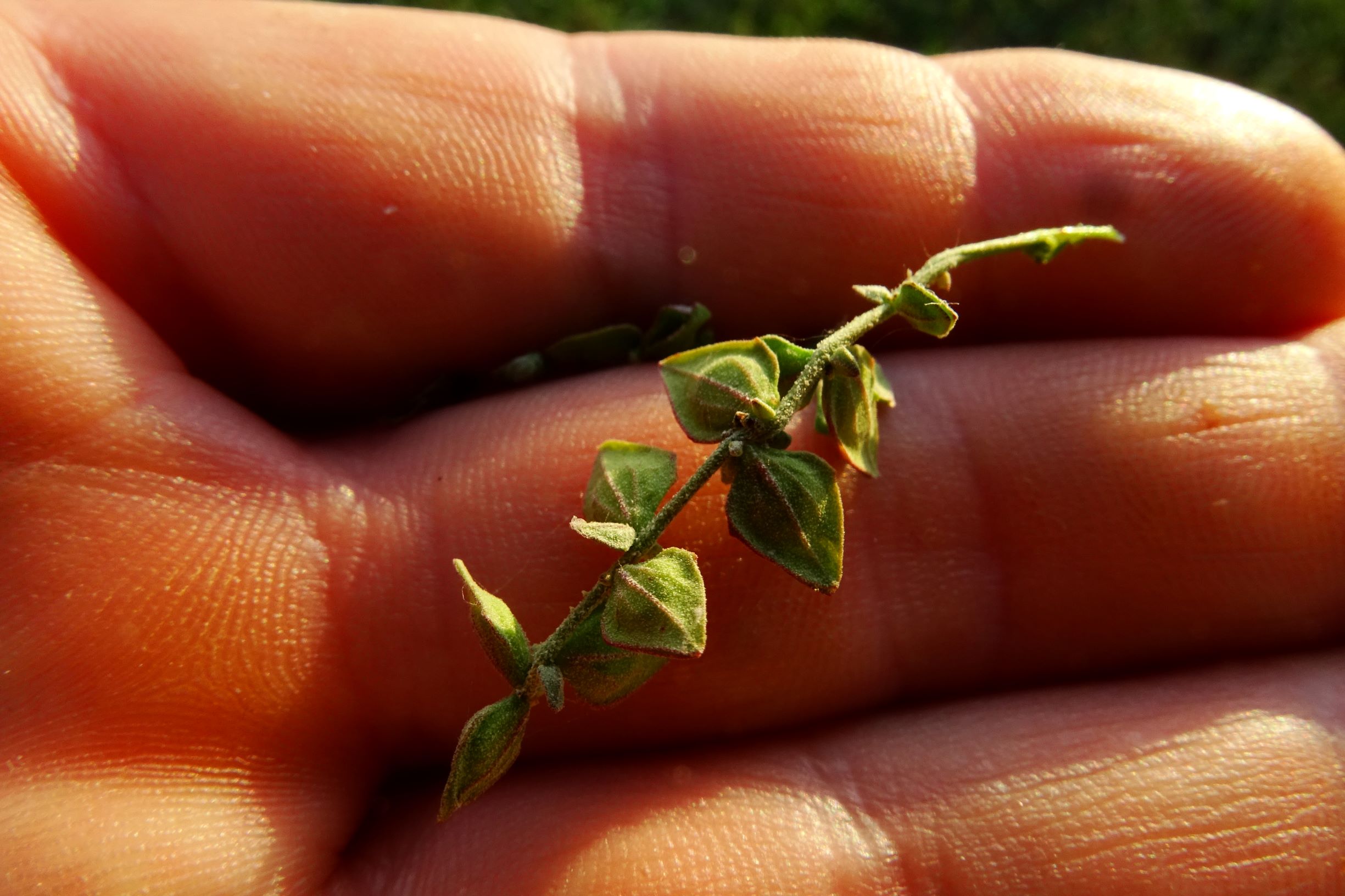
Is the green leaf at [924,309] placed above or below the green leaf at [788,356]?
above

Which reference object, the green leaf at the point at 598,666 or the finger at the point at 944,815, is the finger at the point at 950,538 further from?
the green leaf at the point at 598,666

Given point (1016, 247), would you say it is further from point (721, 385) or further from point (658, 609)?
point (658, 609)

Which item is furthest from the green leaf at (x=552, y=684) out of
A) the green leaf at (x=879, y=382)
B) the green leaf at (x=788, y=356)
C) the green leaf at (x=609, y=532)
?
the green leaf at (x=879, y=382)

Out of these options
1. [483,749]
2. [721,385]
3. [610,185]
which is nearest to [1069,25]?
[610,185]

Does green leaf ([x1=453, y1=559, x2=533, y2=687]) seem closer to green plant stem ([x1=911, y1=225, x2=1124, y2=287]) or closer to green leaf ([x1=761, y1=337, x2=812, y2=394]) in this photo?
green leaf ([x1=761, y1=337, x2=812, y2=394])

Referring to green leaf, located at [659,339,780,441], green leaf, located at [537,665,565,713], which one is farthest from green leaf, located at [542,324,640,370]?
green leaf, located at [537,665,565,713]

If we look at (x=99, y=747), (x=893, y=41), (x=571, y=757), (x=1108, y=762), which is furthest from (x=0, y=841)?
(x=893, y=41)

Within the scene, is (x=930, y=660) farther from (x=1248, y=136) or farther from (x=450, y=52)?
(x=450, y=52)
